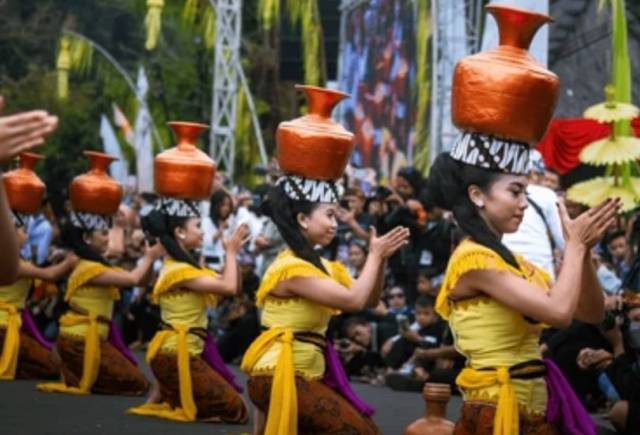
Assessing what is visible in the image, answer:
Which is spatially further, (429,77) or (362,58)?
(362,58)

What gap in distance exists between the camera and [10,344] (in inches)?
545

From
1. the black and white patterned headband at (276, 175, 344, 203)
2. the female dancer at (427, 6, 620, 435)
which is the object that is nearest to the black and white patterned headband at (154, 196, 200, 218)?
the black and white patterned headband at (276, 175, 344, 203)

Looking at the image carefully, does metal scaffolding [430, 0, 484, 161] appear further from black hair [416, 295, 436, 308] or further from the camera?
black hair [416, 295, 436, 308]

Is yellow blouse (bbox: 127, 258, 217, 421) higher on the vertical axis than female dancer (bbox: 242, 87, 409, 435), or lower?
lower

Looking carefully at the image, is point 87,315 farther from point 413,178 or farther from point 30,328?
point 413,178

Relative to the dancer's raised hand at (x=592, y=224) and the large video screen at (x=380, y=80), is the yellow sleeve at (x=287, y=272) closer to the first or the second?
the dancer's raised hand at (x=592, y=224)

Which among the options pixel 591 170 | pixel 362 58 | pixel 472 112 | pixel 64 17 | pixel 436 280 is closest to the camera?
pixel 472 112

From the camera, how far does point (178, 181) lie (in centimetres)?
1175

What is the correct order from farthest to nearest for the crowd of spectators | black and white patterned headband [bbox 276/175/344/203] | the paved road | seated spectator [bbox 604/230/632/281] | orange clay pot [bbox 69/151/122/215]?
orange clay pot [bbox 69/151/122/215] < seated spectator [bbox 604/230/632/281] < the paved road < the crowd of spectators < black and white patterned headband [bbox 276/175/344/203]

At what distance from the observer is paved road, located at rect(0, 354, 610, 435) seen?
10562 millimetres

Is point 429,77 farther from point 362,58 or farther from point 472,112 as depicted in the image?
point 472,112

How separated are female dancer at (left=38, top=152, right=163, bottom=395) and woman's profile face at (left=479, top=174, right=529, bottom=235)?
718 cm

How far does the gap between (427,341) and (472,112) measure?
7.93 metres

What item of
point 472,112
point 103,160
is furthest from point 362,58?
point 472,112
